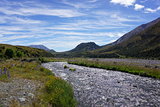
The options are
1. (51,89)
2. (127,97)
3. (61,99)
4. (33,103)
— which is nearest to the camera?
(33,103)

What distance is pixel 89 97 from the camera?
1577cm

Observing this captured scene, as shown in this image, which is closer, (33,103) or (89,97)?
(33,103)

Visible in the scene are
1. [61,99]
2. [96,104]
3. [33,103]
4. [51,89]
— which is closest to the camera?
[33,103]

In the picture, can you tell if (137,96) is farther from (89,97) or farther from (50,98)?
(50,98)

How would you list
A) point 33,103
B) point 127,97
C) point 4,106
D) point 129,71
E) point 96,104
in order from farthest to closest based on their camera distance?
point 129,71
point 127,97
point 96,104
point 33,103
point 4,106

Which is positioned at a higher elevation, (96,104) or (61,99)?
(61,99)

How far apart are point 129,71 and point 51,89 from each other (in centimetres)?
2363

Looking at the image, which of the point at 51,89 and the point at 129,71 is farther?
the point at 129,71

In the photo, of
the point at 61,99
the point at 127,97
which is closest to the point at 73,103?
the point at 61,99

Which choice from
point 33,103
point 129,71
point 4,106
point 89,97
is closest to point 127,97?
point 89,97

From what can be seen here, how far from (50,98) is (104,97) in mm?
5860

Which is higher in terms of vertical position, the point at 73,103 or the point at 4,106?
Answer: the point at 4,106

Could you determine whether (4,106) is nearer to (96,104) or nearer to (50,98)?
(50,98)

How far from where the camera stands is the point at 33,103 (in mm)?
10461
